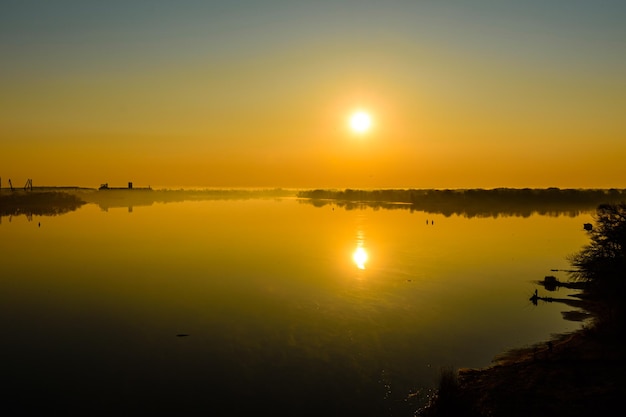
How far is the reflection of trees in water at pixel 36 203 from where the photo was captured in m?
131

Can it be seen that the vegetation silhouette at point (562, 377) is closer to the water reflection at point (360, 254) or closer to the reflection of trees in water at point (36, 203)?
the water reflection at point (360, 254)

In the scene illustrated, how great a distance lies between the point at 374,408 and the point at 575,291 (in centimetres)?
2475

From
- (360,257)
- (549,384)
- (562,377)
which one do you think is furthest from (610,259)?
(360,257)

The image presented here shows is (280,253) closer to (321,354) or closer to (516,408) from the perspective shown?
(321,354)

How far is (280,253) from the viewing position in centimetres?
5491

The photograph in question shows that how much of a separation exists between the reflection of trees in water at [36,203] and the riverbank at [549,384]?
133 metres

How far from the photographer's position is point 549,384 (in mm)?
15719

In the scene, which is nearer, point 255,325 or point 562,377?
point 562,377

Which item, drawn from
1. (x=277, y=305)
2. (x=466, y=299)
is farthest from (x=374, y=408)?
(x=466, y=299)

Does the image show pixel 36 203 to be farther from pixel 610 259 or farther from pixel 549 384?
pixel 549 384

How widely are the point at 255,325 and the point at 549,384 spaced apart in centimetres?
1523

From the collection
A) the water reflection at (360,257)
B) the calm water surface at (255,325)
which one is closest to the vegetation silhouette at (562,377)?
the calm water surface at (255,325)

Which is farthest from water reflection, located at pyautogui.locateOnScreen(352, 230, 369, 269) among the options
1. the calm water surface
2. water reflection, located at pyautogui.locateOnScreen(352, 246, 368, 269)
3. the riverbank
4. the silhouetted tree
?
the riverbank

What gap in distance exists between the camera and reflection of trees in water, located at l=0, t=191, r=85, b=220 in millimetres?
130625
